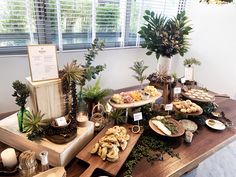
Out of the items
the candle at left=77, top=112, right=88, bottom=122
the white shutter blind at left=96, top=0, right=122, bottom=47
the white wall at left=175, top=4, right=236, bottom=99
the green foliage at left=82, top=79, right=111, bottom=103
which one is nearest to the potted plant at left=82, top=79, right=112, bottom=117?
the green foliage at left=82, top=79, right=111, bottom=103

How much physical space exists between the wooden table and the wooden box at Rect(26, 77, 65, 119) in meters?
0.29

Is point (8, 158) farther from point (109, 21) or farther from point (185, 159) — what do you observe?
point (109, 21)

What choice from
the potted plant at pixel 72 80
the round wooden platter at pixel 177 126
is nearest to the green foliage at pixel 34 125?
the potted plant at pixel 72 80

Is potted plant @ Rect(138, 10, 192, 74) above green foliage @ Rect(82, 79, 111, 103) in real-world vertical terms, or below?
above

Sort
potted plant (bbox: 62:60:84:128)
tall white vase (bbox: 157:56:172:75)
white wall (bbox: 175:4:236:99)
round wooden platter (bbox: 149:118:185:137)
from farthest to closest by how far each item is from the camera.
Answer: white wall (bbox: 175:4:236:99), tall white vase (bbox: 157:56:172:75), round wooden platter (bbox: 149:118:185:137), potted plant (bbox: 62:60:84:128)

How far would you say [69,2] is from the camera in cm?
182

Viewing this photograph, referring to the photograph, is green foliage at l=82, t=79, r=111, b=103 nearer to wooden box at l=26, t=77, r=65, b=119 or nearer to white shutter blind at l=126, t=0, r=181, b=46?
wooden box at l=26, t=77, r=65, b=119

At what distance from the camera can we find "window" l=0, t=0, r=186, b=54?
163cm

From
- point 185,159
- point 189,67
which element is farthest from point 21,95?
point 189,67

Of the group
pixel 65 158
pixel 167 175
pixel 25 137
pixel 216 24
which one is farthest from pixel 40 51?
pixel 216 24

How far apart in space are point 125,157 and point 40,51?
2.30 feet

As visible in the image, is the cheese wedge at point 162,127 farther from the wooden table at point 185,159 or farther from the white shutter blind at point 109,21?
the white shutter blind at point 109,21

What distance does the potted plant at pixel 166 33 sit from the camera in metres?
1.54

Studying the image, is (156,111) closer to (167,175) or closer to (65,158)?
(167,175)
